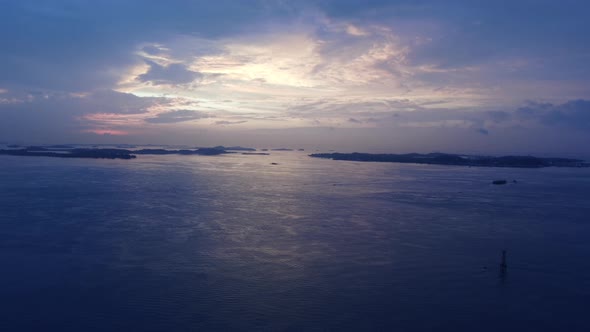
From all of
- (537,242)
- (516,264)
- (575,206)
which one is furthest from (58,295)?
(575,206)

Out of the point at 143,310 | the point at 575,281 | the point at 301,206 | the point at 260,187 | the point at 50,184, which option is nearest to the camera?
the point at 143,310

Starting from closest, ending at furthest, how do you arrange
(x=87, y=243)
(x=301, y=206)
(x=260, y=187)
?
1. (x=87, y=243)
2. (x=301, y=206)
3. (x=260, y=187)

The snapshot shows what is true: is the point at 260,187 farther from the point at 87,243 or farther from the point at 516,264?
the point at 516,264

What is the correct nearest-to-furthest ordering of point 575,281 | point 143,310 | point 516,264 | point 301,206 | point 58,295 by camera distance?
point 143,310 < point 58,295 < point 575,281 < point 516,264 < point 301,206

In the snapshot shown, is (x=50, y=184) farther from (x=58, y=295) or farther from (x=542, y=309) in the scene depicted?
(x=542, y=309)

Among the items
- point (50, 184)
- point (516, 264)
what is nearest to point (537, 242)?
point (516, 264)

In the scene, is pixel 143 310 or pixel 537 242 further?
pixel 537 242
